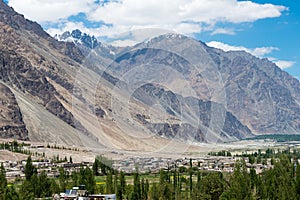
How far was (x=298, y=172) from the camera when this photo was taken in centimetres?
4656

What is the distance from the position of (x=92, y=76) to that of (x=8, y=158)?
110 metres

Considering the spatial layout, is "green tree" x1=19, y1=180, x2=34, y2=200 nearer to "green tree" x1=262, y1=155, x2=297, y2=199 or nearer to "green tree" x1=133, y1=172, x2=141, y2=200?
"green tree" x1=133, y1=172, x2=141, y2=200

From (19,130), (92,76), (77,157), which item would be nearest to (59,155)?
(77,157)

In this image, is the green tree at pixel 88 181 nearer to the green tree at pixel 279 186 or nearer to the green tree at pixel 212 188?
the green tree at pixel 212 188

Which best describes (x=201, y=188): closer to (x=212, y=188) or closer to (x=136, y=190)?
(x=212, y=188)

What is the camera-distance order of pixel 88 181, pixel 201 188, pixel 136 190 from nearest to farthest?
pixel 201 188 < pixel 136 190 < pixel 88 181

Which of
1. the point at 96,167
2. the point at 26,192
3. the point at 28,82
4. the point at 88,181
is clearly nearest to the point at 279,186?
the point at 88,181

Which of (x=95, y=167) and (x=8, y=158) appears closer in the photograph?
(x=95, y=167)

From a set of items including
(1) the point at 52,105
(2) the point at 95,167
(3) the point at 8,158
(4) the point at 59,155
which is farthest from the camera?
(1) the point at 52,105

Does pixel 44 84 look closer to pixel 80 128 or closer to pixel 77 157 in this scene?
pixel 80 128

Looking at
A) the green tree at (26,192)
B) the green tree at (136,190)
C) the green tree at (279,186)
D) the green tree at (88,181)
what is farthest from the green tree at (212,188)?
the green tree at (26,192)

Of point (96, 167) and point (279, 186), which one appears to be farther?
point (96, 167)

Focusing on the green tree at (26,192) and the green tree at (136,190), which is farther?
the green tree at (136,190)

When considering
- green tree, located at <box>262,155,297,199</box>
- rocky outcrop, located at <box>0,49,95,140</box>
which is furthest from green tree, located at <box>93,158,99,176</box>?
rocky outcrop, located at <box>0,49,95,140</box>
